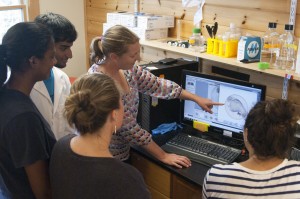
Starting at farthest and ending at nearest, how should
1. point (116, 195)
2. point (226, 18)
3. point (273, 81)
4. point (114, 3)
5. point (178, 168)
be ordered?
point (114, 3) → point (226, 18) → point (273, 81) → point (178, 168) → point (116, 195)

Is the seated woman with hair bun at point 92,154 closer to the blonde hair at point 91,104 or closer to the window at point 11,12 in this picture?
the blonde hair at point 91,104

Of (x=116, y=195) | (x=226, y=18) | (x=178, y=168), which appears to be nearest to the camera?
(x=116, y=195)

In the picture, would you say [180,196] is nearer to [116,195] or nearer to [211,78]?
[211,78]

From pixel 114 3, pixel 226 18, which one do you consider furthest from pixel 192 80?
pixel 114 3

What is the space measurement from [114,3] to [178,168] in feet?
6.37

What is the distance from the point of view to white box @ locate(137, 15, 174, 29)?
8.41 feet

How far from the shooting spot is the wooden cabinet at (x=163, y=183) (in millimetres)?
1784

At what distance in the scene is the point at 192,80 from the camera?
2.08 meters

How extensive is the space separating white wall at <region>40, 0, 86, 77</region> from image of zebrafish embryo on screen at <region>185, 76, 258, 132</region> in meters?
1.84

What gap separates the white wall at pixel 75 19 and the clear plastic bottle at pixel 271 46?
210 cm

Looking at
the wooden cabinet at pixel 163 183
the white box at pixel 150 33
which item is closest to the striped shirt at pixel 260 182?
the wooden cabinet at pixel 163 183

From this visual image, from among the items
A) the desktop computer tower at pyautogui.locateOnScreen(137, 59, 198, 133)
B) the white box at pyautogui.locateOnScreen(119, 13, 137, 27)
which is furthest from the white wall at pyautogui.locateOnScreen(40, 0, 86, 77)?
the desktop computer tower at pyautogui.locateOnScreen(137, 59, 198, 133)

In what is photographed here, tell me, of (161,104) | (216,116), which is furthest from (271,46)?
(161,104)

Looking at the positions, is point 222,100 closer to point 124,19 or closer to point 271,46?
point 271,46
